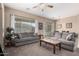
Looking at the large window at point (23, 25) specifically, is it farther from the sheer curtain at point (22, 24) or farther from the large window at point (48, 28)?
the large window at point (48, 28)

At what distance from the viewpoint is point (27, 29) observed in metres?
5.41

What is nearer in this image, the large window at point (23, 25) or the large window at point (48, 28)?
the large window at point (23, 25)

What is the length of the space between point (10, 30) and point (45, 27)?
12.1 ft

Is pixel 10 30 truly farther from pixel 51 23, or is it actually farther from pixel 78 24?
pixel 78 24

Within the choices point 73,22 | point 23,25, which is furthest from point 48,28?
point 23,25

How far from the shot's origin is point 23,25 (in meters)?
5.20

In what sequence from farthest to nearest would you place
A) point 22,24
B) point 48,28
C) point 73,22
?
point 48,28 → point 73,22 → point 22,24

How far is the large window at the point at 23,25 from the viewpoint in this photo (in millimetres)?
4766

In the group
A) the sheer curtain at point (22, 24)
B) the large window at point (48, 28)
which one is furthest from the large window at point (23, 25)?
the large window at point (48, 28)

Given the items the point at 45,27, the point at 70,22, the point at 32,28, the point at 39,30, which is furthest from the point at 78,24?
the point at 32,28

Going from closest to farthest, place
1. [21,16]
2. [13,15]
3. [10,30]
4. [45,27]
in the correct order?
1. [10,30]
2. [13,15]
3. [21,16]
4. [45,27]

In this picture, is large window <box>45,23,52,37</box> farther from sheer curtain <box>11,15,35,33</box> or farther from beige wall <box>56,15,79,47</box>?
sheer curtain <box>11,15,35,33</box>

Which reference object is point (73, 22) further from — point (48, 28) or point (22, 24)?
A: point (22, 24)

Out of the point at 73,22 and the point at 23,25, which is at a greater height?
the point at 73,22
